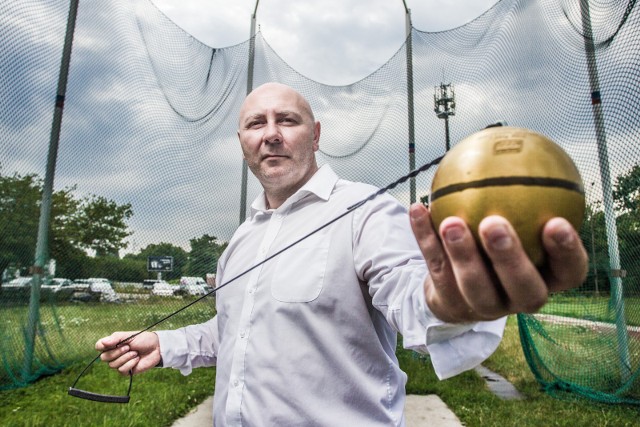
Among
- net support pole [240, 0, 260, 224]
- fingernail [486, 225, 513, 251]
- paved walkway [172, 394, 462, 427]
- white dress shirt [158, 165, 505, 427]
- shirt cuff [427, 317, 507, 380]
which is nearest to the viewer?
fingernail [486, 225, 513, 251]

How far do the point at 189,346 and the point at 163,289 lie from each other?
3.31 metres

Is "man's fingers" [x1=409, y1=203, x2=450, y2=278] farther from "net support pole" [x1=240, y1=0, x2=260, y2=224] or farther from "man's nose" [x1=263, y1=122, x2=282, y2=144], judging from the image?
"net support pole" [x1=240, y1=0, x2=260, y2=224]

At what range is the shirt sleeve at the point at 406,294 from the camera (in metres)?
1.08

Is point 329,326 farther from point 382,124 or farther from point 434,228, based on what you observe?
point 382,124

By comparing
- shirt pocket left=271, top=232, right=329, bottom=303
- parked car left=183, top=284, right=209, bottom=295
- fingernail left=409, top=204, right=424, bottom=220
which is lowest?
parked car left=183, top=284, right=209, bottom=295

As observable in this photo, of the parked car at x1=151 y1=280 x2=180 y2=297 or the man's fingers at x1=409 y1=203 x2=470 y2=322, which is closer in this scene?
the man's fingers at x1=409 y1=203 x2=470 y2=322

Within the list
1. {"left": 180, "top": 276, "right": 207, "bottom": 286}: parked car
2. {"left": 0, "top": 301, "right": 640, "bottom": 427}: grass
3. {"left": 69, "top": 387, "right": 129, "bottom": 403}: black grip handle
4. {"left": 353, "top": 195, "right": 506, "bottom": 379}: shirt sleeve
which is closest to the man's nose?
{"left": 353, "top": 195, "right": 506, "bottom": 379}: shirt sleeve

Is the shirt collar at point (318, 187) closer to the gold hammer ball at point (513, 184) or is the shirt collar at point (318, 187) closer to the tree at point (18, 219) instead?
the gold hammer ball at point (513, 184)

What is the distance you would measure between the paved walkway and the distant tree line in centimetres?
151

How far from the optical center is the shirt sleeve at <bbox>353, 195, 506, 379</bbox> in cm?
108

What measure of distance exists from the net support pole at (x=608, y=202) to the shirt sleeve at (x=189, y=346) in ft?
11.7

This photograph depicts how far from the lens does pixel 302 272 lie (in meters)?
1.58

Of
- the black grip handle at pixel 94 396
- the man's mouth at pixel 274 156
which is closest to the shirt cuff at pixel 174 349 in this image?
the black grip handle at pixel 94 396

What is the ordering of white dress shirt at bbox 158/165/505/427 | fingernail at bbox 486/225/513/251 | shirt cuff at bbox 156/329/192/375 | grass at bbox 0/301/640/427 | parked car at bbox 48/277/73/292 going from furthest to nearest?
parked car at bbox 48/277/73/292
grass at bbox 0/301/640/427
shirt cuff at bbox 156/329/192/375
white dress shirt at bbox 158/165/505/427
fingernail at bbox 486/225/513/251
